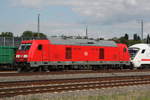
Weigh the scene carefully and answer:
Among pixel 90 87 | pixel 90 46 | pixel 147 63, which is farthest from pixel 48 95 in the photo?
pixel 147 63

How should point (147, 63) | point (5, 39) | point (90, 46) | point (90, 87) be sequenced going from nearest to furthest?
point (90, 87), point (90, 46), point (147, 63), point (5, 39)

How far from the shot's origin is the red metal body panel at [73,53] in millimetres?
29359

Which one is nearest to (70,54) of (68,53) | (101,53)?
(68,53)

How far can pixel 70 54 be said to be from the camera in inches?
1266

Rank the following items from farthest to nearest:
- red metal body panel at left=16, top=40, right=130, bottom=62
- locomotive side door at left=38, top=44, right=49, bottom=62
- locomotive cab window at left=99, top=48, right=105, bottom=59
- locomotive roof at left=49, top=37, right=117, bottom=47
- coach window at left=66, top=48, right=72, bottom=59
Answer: locomotive cab window at left=99, top=48, right=105, bottom=59 < coach window at left=66, top=48, right=72, bottom=59 < locomotive roof at left=49, top=37, right=117, bottom=47 < locomotive side door at left=38, top=44, right=49, bottom=62 < red metal body panel at left=16, top=40, right=130, bottom=62

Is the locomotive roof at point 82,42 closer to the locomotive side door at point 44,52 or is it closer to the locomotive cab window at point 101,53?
the locomotive cab window at point 101,53

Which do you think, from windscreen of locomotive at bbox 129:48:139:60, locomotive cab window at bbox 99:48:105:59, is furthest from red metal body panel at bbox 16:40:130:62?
windscreen of locomotive at bbox 129:48:139:60

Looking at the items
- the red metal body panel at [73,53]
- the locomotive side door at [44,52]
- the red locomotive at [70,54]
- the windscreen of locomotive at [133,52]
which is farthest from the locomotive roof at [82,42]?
the windscreen of locomotive at [133,52]

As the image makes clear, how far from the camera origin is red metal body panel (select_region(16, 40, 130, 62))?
29.4m

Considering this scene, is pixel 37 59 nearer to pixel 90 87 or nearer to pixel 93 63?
pixel 93 63

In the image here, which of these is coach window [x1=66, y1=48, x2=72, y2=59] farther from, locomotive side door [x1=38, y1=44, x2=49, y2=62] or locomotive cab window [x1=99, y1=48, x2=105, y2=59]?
locomotive cab window [x1=99, y1=48, x2=105, y2=59]

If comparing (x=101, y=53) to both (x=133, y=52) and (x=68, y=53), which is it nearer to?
(x=68, y=53)

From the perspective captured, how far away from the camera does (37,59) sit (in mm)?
29297

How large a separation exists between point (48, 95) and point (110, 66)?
21.9 m
